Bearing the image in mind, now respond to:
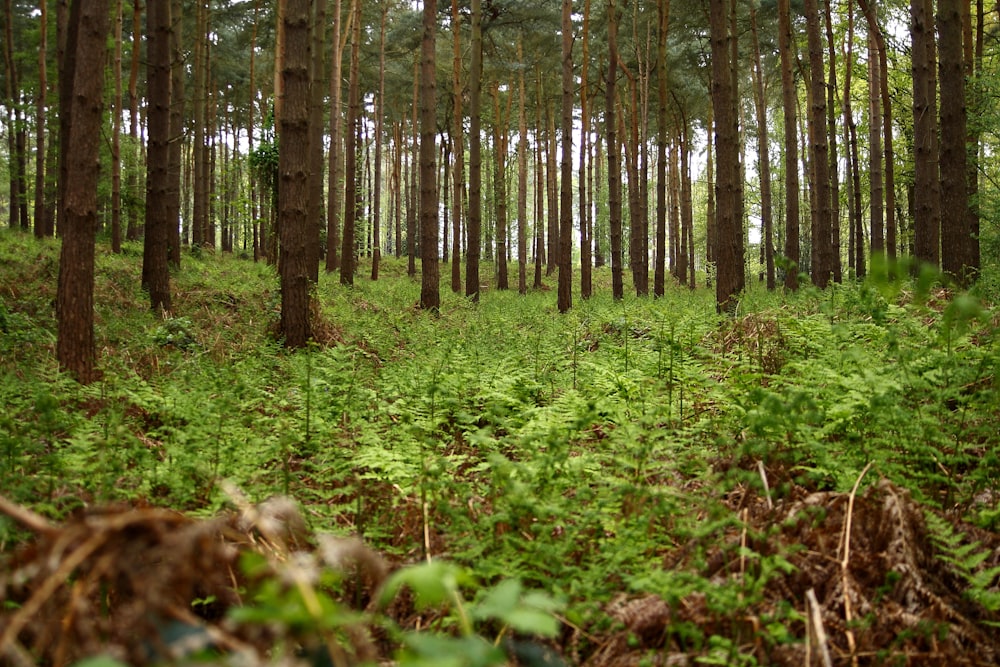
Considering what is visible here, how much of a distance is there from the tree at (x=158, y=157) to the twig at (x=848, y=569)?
→ 989 cm

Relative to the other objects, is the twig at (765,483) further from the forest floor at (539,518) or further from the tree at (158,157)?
the tree at (158,157)

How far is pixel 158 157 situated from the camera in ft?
33.1

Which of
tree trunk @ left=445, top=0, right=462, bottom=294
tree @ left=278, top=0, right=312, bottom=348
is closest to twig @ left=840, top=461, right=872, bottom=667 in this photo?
tree @ left=278, top=0, right=312, bottom=348

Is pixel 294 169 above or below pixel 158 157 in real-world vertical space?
below

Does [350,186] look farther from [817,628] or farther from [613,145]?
[817,628]

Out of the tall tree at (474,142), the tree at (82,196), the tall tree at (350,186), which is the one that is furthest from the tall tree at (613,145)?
the tree at (82,196)

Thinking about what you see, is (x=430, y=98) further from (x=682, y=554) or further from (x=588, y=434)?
(x=682, y=554)

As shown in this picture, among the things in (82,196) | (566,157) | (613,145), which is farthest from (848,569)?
(613,145)

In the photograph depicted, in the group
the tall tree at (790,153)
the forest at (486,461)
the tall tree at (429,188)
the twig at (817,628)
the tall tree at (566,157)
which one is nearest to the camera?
the forest at (486,461)

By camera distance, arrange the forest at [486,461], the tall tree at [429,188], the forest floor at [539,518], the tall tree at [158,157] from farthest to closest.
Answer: the tall tree at [429,188] < the tall tree at [158,157] < the forest at [486,461] < the forest floor at [539,518]

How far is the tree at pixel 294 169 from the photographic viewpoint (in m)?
7.92

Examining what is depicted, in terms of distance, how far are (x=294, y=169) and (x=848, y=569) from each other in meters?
7.42

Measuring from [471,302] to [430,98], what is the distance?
5101mm

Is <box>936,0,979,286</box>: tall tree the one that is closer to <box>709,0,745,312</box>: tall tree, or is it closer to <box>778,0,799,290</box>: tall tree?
<box>709,0,745,312</box>: tall tree
